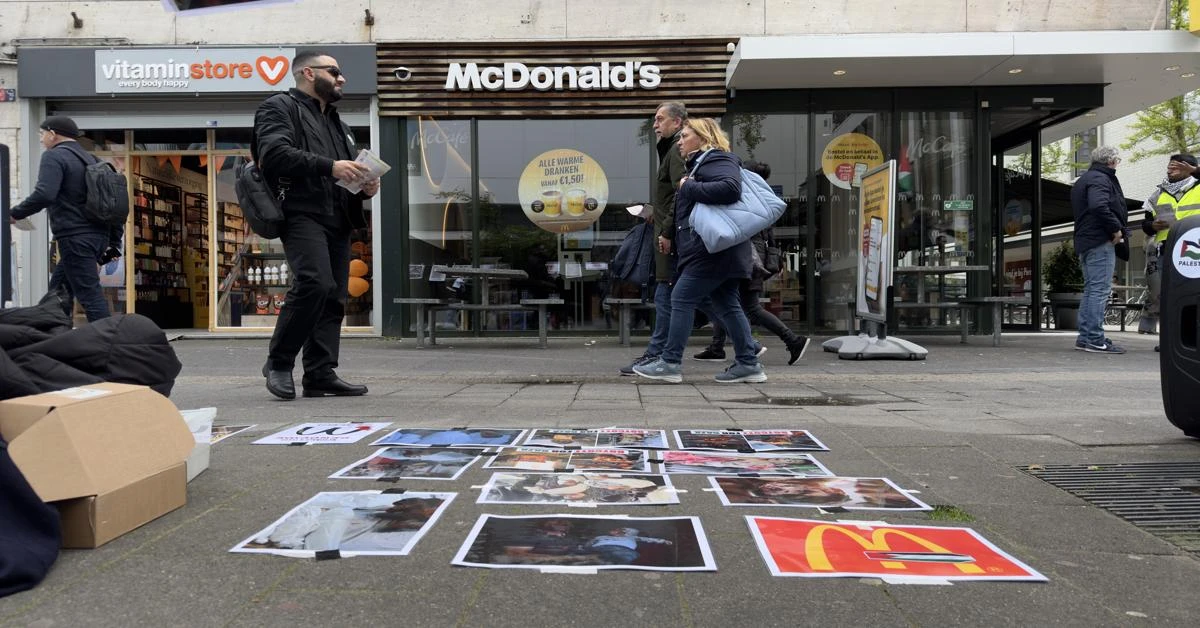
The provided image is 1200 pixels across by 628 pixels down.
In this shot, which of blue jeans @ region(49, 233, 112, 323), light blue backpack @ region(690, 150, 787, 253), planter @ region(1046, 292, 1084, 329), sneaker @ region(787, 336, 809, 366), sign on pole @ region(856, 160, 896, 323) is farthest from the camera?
planter @ region(1046, 292, 1084, 329)

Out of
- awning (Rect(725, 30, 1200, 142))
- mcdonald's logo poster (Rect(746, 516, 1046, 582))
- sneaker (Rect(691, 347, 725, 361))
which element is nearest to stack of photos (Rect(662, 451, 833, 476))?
mcdonald's logo poster (Rect(746, 516, 1046, 582))

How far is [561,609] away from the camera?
157 centimetres

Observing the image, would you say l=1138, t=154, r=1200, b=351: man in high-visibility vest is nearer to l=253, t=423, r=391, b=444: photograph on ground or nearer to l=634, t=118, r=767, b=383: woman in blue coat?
l=634, t=118, r=767, b=383: woman in blue coat

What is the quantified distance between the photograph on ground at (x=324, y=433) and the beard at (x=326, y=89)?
2005mm

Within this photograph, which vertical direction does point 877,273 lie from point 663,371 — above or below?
above

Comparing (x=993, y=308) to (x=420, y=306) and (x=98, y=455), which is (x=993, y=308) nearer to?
(x=420, y=306)

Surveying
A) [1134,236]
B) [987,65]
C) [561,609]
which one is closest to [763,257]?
[987,65]

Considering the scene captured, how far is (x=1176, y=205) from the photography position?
768 cm

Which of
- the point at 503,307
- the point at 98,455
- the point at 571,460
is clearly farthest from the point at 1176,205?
the point at 98,455

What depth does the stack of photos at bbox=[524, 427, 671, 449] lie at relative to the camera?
316 cm

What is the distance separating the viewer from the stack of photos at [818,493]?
2299mm

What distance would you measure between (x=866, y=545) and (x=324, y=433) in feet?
7.83

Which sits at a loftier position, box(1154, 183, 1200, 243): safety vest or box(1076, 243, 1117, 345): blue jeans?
box(1154, 183, 1200, 243): safety vest

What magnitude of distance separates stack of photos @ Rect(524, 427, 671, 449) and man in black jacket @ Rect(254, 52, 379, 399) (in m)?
1.74
